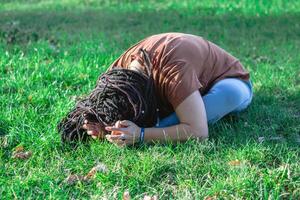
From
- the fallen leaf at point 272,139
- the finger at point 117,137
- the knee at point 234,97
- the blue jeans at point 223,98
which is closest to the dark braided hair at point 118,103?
the finger at point 117,137

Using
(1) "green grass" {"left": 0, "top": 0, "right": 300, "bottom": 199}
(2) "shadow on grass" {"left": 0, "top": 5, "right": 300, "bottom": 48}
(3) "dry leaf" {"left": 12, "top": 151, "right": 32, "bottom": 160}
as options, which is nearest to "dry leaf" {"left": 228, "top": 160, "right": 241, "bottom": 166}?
(1) "green grass" {"left": 0, "top": 0, "right": 300, "bottom": 199}

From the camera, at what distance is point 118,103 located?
12.6 feet

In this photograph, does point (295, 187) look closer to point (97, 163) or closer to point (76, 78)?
point (97, 163)

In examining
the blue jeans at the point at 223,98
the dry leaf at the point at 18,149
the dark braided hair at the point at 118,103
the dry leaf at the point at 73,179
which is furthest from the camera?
the blue jeans at the point at 223,98

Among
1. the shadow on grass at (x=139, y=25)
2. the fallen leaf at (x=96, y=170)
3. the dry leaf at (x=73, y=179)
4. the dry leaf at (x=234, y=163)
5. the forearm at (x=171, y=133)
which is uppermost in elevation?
the forearm at (x=171, y=133)

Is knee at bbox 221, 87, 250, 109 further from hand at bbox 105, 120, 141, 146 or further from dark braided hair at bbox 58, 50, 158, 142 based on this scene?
hand at bbox 105, 120, 141, 146

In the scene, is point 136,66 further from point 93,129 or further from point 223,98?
point 223,98

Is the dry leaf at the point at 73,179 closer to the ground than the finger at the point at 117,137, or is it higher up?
closer to the ground

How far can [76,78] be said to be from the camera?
5348 millimetres

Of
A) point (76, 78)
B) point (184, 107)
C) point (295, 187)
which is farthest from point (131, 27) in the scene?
point (295, 187)

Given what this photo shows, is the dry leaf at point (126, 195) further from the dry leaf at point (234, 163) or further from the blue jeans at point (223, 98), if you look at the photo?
the blue jeans at point (223, 98)

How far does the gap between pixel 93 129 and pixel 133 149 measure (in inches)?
12.6

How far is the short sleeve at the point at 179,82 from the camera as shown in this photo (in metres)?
3.71

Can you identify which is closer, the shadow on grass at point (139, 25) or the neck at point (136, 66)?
the neck at point (136, 66)
